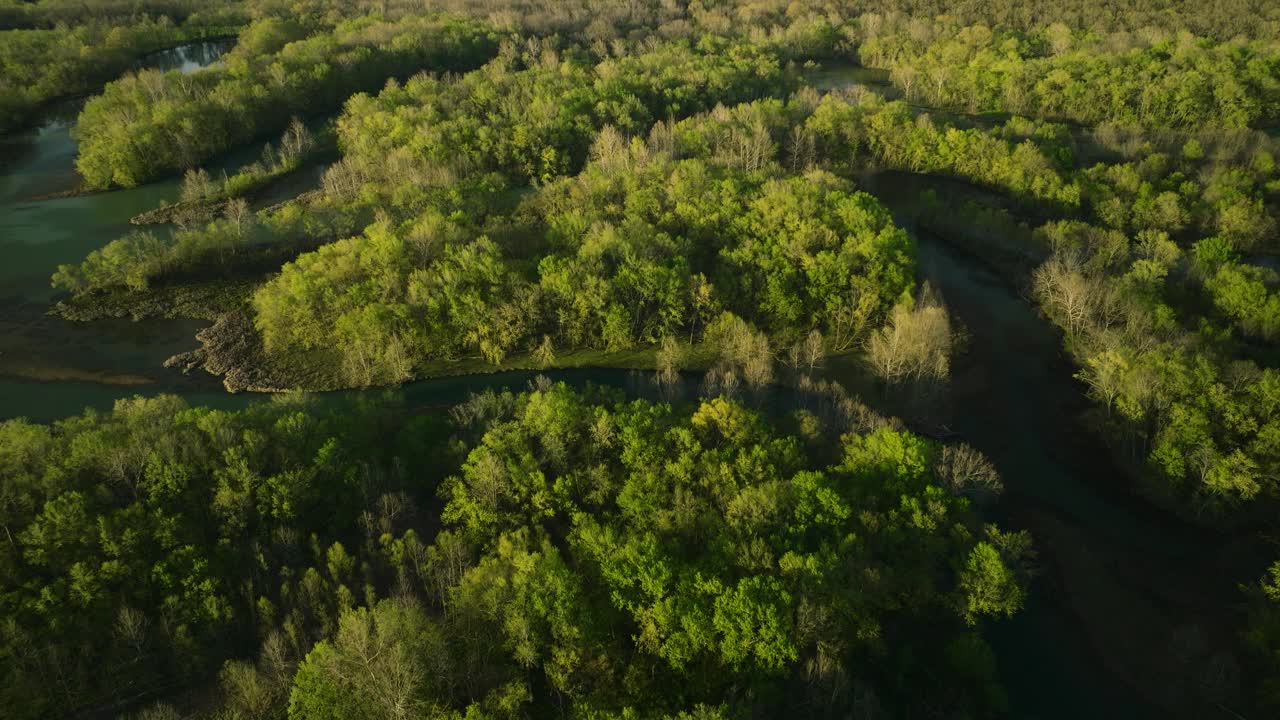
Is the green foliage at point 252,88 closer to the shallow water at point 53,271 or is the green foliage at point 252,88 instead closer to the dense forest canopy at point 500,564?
the shallow water at point 53,271

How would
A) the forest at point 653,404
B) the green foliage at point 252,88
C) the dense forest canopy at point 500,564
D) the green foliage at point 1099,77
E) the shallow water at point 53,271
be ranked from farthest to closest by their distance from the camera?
the green foliage at point 1099,77, the green foliage at point 252,88, the shallow water at point 53,271, the forest at point 653,404, the dense forest canopy at point 500,564

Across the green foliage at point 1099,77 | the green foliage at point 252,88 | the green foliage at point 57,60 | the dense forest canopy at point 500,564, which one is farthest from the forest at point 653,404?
the green foliage at point 1099,77

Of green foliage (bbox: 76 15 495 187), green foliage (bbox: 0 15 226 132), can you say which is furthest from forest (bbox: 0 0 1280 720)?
green foliage (bbox: 0 15 226 132)

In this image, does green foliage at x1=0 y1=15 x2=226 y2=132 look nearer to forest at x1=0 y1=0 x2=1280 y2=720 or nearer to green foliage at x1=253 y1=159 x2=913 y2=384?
forest at x1=0 y1=0 x2=1280 y2=720

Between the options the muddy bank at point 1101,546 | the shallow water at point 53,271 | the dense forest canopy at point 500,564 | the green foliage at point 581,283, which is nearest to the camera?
the dense forest canopy at point 500,564

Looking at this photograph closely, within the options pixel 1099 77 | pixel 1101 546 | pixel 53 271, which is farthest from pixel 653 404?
pixel 1099 77

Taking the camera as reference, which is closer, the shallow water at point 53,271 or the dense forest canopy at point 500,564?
the dense forest canopy at point 500,564

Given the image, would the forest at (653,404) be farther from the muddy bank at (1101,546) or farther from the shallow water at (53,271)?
the shallow water at (53,271)

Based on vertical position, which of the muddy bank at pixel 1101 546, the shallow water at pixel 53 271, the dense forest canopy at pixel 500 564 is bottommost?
the muddy bank at pixel 1101 546

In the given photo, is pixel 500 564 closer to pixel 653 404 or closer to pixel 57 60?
pixel 653 404

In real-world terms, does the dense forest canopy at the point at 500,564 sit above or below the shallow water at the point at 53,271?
above
